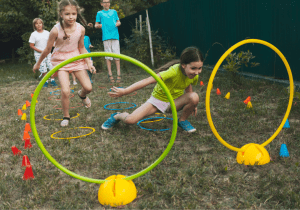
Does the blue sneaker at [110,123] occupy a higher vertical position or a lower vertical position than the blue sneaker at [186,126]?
higher

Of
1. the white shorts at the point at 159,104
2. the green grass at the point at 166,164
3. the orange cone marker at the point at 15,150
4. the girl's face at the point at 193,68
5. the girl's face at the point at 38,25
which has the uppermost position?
the girl's face at the point at 38,25

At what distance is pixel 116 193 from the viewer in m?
2.34

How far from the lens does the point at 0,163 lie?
3.22 metres

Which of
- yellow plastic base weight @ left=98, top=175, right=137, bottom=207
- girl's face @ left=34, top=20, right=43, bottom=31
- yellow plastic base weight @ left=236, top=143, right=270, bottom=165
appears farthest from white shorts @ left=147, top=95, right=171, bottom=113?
girl's face @ left=34, top=20, right=43, bottom=31

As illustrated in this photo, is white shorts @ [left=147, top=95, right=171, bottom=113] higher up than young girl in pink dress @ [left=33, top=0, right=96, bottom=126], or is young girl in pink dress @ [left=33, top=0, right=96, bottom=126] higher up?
young girl in pink dress @ [left=33, top=0, right=96, bottom=126]

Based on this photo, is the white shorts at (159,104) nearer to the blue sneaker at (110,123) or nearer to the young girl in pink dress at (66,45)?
the blue sneaker at (110,123)

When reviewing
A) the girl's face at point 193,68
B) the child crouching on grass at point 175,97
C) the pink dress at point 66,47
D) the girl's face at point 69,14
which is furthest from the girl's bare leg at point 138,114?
the girl's face at point 69,14

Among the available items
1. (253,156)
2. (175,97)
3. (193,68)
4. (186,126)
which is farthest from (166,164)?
(175,97)

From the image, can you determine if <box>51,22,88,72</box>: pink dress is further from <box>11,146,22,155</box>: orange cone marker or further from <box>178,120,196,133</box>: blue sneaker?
<box>178,120,196,133</box>: blue sneaker

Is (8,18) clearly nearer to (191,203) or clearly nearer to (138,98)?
(138,98)

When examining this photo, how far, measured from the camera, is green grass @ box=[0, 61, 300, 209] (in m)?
2.39

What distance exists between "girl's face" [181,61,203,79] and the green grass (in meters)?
0.88

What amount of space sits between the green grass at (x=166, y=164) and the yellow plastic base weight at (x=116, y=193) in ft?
0.26

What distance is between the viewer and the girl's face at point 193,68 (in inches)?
133
